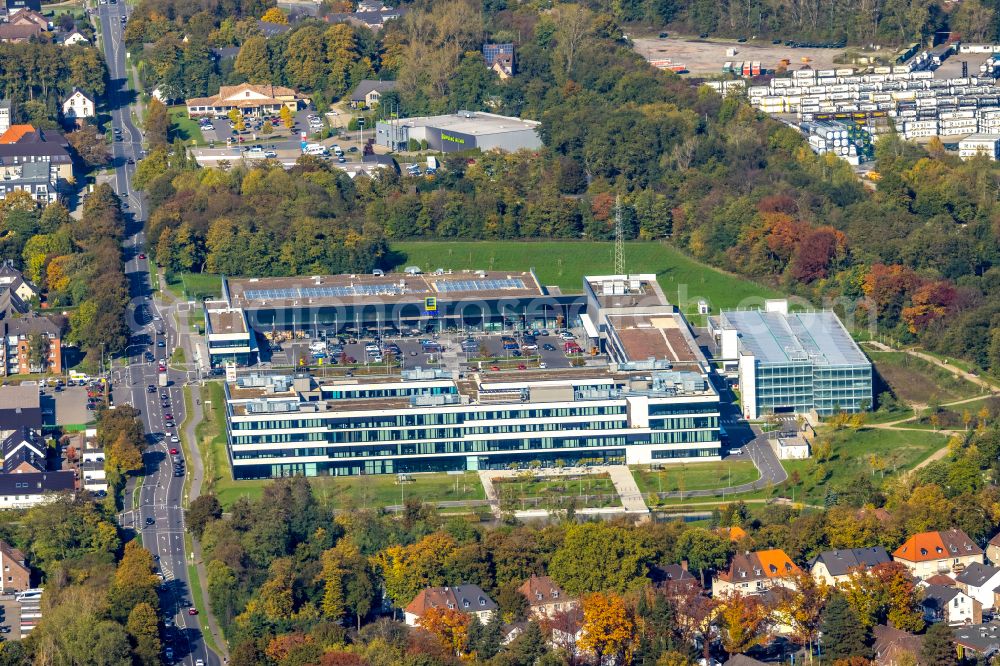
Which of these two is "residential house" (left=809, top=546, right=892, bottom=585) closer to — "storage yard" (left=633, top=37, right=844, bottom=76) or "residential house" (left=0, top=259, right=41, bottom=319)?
"residential house" (left=0, top=259, right=41, bottom=319)

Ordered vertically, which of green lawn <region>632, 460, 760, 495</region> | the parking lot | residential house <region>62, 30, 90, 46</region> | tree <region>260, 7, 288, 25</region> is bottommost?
green lawn <region>632, 460, 760, 495</region>

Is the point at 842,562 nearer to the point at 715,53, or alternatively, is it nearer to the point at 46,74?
the point at 715,53

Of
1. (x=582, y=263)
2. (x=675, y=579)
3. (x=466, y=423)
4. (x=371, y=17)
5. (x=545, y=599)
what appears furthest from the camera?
(x=371, y=17)

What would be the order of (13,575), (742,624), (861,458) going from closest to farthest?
(742,624)
(13,575)
(861,458)

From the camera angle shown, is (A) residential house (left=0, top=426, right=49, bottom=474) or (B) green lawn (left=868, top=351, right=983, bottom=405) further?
(B) green lawn (left=868, top=351, right=983, bottom=405)

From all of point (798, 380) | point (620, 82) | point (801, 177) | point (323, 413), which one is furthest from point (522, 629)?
point (620, 82)

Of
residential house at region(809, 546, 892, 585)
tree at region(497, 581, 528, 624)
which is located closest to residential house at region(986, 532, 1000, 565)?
residential house at region(809, 546, 892, 585)

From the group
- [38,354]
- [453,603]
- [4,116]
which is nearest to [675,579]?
[453,603]

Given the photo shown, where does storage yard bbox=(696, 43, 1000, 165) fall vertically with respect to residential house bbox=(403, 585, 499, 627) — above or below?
above
